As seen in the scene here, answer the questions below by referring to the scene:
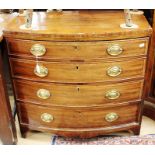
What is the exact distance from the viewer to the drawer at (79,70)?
3.79 feet

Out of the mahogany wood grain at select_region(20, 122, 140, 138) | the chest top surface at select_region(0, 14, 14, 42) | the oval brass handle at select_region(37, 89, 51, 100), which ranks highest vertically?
the chest top surface at select_region(0, 14, 14, 42)

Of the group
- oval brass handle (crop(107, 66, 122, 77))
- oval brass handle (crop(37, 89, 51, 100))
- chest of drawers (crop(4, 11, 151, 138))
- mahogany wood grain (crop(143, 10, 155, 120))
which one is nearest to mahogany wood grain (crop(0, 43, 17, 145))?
chest of drawers (crop(4, 11, 151, 138))

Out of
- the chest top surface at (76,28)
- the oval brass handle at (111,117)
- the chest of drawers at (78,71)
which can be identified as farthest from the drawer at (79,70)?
the oval brass handle at (111,117)

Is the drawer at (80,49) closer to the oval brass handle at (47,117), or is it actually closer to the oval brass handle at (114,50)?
the oval brass handle at (114,50)

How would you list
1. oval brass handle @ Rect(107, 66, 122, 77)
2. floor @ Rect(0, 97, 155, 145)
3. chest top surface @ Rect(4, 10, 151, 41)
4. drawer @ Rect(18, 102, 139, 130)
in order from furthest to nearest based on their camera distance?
floor @ Rect(0, 97, 155, 145) < drawer @ Rect(18, 102, 139, 130) < oval brass handle @ Rect(107, 66, 122, 77) < chest top surface @ Rect(4, 10, 151, 41)

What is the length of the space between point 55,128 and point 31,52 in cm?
55

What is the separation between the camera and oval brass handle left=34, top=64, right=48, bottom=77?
1.18 metres

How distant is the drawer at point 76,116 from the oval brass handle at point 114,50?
38 cm

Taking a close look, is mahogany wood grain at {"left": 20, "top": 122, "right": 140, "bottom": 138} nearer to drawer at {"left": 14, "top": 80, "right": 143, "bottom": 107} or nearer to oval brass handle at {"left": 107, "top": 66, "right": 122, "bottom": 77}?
drawer at {"left": 14, "top": 80, "right": 143, "bottom": 107}

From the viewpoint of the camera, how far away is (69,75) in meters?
1.18

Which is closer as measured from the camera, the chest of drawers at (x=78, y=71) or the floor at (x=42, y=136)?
the chest of drawers at (x=78, y=71)

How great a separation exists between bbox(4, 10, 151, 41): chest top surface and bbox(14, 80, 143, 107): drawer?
288 millimetres

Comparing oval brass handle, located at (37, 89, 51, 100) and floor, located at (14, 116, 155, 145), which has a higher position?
oval brass handle, located at (37, 89, 51, 100)
